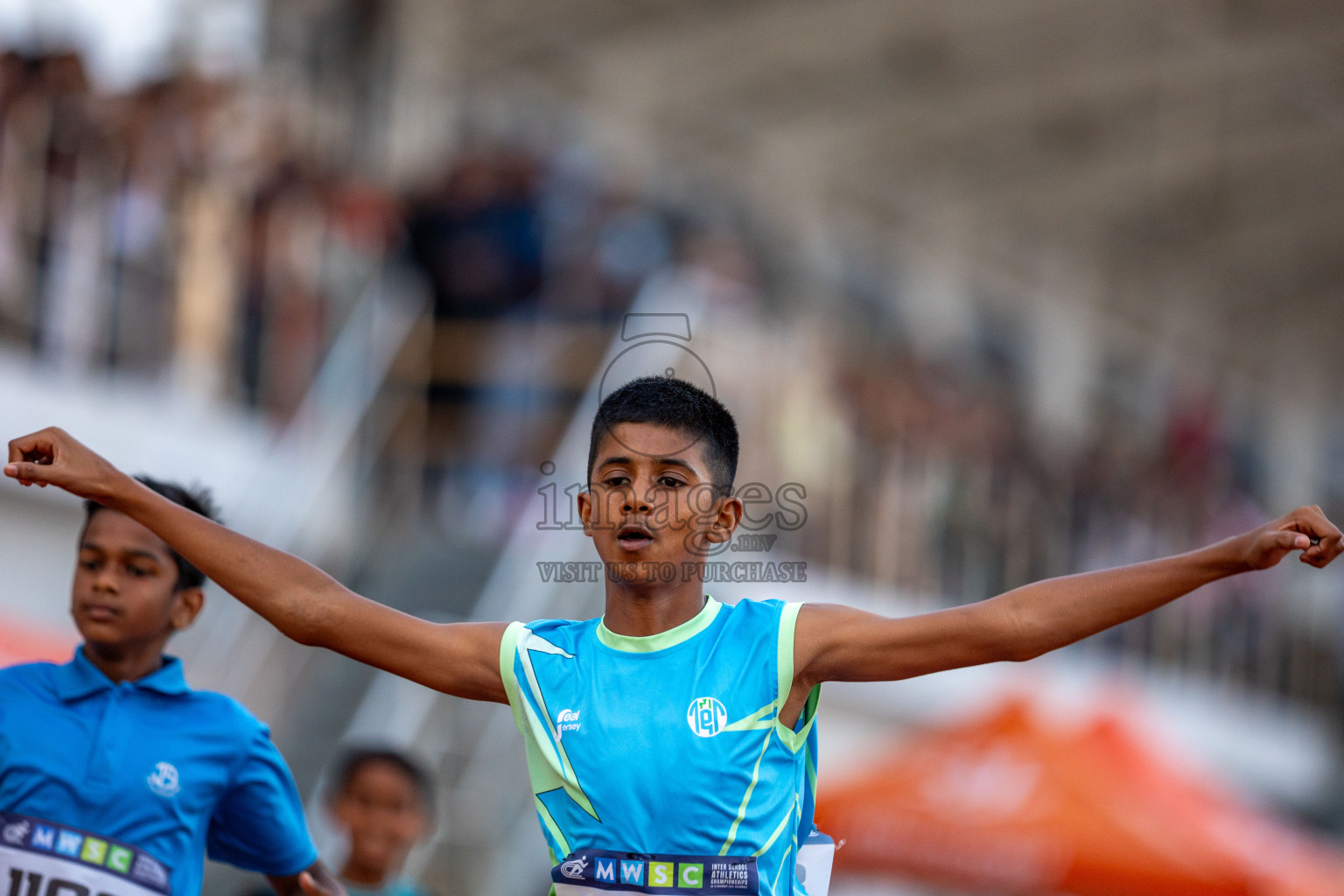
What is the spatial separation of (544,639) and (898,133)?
46.3 ft

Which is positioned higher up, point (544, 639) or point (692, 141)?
point (692, 141)

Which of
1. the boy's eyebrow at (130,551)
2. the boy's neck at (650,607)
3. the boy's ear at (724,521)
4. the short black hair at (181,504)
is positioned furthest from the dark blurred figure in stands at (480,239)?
the boy's neck at (650,607)

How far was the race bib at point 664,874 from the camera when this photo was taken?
8.69ft

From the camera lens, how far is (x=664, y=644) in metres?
2.84

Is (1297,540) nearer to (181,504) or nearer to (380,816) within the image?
(181,504)

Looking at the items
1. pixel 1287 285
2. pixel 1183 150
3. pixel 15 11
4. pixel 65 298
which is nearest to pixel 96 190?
pixel 65 298

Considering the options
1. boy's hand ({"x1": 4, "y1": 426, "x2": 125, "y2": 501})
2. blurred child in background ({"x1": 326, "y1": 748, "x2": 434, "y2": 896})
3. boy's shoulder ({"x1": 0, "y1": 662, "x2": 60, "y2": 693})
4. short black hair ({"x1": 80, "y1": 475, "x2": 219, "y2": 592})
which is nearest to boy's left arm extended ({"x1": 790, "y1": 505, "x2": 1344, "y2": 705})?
boy's hand ({"x1": 4, "y1": 426, "x2": 125, "y2": 501})

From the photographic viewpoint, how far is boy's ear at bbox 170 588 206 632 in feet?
11.5

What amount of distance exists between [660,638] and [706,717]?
0.18 metres

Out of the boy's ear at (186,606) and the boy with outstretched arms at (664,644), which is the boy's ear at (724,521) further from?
the boy's ear at (186,606)

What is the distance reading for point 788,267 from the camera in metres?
16.2

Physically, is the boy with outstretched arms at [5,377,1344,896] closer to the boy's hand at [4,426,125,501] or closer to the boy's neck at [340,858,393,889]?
the boy's hand at [4,426,125,501]

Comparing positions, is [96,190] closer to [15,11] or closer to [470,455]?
[15,11]

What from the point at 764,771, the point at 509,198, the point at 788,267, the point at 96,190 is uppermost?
the point at 788,267
